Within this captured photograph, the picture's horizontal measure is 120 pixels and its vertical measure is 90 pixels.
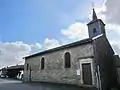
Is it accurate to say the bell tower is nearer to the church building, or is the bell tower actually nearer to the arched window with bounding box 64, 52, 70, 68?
the church building

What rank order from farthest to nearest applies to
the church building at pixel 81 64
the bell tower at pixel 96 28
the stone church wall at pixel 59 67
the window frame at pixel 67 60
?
the bell tower at pixel 96 28
the window frame at pixel 67 60
the stone church wall at pixel 59 67
the church building at pixel 81 64

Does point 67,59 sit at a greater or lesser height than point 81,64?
greater

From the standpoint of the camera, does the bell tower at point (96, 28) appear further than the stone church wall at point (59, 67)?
Yes

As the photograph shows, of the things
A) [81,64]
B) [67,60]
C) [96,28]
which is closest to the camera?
[81,64]

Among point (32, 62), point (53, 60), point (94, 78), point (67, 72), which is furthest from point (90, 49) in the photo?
point (32, 62)

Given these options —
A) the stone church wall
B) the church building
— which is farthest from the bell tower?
the stone church wall

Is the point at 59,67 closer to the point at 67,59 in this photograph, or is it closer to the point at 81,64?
the point at 67,59

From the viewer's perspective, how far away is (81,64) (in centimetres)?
1473

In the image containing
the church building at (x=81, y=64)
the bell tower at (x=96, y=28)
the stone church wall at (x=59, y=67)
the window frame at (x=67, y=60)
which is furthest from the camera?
the bell tower at (x=96, y=28)

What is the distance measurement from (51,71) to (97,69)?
7047mm

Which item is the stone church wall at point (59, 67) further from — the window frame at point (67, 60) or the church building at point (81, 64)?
the window frame at point (67, 60)

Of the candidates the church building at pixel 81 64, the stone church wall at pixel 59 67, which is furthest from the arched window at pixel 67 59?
the stone church wall at pixel 59 67

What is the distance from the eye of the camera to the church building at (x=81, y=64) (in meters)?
14.0

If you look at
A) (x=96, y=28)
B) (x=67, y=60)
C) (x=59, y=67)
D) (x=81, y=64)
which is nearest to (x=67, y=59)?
(x=67, y=60)
